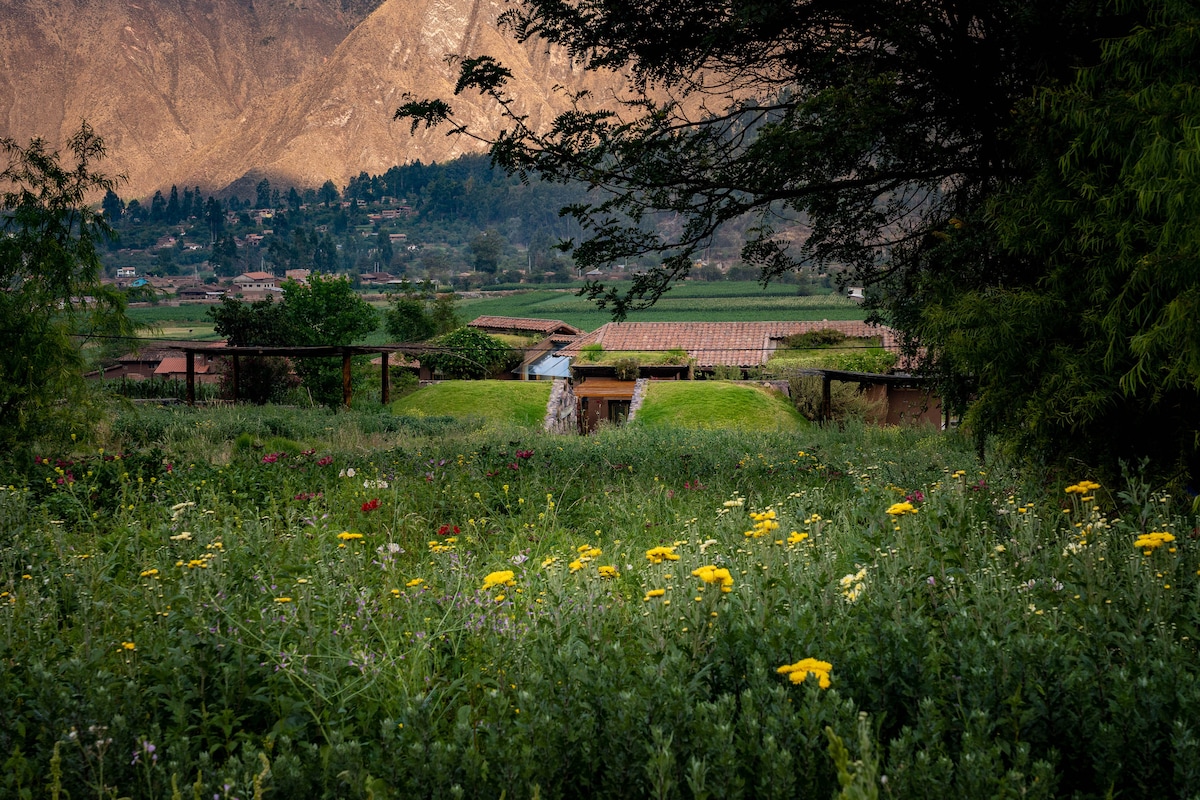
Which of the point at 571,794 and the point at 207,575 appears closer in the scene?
the point at 571,794

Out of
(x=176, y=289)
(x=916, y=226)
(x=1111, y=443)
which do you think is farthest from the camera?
(x=176, y=289)

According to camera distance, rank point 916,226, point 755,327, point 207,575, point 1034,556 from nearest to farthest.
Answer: point 207,575, point 1034,556, point 916,226, point 755,327

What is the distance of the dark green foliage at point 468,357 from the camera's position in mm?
44125

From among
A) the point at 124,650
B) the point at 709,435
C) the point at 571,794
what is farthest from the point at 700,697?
the point at 709,435

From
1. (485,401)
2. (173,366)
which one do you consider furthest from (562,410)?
(173,366)

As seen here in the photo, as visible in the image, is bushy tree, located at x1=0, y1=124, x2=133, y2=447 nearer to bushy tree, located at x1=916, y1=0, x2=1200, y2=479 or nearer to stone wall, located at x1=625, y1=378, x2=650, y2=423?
bushy tree, located at x1=916, y1=0, x2=1200, y2=479

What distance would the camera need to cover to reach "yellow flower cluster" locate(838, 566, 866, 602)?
3256 mm

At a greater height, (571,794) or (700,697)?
(700,697)

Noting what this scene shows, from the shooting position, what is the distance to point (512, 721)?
2633 mm

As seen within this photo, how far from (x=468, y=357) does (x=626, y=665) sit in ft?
138

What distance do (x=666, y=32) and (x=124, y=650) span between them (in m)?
7.18

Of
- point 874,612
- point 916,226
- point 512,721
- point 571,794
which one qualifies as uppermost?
point 916,226

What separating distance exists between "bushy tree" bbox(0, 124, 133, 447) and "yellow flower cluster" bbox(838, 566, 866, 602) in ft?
31.2

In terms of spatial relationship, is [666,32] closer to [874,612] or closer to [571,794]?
[874,612]
